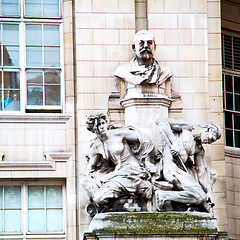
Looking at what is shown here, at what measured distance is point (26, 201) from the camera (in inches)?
1037

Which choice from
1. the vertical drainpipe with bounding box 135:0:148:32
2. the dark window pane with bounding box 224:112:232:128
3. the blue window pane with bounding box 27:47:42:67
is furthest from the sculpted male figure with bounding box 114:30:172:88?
the dark window pane with bounding box 224:112:232:128

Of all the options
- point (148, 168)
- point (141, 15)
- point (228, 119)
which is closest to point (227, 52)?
point (228, 119)

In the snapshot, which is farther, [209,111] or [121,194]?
[209,111]

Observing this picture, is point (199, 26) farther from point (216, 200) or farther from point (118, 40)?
point (216, 200)

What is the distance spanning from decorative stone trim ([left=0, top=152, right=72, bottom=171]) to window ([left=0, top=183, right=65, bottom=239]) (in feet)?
1.32

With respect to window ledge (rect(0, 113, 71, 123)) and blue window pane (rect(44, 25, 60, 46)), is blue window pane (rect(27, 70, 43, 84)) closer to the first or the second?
blue window pane (rect(44, 25, 60, 46))

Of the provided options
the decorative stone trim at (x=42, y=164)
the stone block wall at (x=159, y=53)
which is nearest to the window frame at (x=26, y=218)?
the decorative stone trim at (x=42, y=164)

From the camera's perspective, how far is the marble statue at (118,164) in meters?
24.5

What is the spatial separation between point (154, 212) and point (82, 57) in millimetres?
4101

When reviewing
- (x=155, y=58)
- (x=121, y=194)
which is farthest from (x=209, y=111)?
(x=121, y=194)

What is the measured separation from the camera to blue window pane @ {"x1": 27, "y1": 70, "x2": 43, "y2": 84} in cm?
2706

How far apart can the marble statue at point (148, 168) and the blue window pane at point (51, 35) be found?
289cm

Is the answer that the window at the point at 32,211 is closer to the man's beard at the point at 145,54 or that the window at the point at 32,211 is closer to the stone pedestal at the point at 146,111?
the stone pedestal at the point at 146,111

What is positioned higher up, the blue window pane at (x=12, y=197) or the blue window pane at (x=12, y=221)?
the blue window pane at (x=12, y=197)
